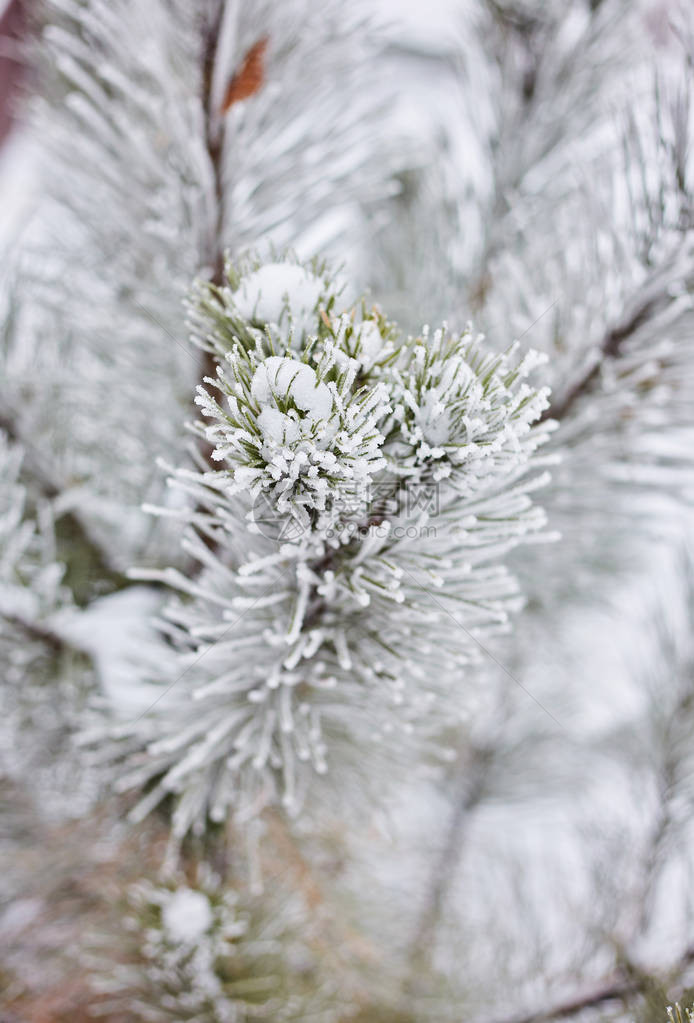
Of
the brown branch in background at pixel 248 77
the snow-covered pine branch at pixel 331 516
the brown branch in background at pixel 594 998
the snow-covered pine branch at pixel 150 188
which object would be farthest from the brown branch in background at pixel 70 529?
the brown branch in background at pixel 594 998

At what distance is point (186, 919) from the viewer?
15.3 inches

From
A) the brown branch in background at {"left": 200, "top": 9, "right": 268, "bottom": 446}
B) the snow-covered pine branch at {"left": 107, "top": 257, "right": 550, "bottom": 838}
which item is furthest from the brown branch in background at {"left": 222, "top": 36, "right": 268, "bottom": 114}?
the snow-covered pine branch at {"left": 107, "top": 257, "right": 550, "bottom": 838}

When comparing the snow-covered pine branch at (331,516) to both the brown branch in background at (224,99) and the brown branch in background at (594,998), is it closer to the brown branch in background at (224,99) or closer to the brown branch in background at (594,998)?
the brown branch in background at (224,99)

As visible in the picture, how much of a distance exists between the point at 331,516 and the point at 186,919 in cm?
27

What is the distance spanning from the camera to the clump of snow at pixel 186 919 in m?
0.39

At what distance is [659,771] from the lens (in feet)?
1.81

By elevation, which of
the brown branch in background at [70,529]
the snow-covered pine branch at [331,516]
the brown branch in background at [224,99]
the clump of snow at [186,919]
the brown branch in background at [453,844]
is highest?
the brown branch in background at [224,99]

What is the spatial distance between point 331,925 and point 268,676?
258mm

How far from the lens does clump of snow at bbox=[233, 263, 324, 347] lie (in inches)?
10.8

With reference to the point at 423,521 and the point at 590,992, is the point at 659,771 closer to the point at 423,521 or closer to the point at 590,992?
the point at 590,992

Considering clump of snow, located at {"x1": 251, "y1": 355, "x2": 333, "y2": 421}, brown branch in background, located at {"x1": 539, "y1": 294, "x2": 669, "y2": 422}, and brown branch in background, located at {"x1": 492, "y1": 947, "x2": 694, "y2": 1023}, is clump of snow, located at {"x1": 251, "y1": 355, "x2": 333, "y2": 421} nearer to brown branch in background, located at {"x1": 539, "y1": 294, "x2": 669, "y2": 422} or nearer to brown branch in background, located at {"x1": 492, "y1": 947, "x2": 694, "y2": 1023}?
brown branch in background, located at {"x1": 539, "y1": 294, "x2": 669, "y2": 422}

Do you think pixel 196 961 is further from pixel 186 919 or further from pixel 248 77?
pixel 248 77

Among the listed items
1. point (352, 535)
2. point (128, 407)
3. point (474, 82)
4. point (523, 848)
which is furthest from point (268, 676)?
point (523, 848)

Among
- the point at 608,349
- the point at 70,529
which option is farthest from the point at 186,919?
the point at 608,349
